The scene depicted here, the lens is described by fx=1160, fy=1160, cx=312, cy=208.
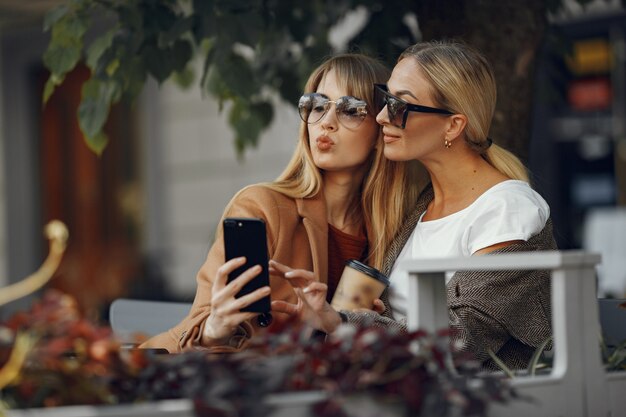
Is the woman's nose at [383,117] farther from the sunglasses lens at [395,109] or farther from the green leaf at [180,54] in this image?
the green leaf at [180,54]

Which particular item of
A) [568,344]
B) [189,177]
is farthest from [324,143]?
[189,177]

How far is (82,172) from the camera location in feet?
40.7

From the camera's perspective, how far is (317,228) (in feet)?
11.0

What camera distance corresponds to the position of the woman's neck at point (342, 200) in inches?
137

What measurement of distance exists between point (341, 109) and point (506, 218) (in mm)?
632

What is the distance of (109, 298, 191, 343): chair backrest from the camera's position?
159 inches

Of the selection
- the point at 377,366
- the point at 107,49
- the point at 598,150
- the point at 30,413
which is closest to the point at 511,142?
the point at 107,49

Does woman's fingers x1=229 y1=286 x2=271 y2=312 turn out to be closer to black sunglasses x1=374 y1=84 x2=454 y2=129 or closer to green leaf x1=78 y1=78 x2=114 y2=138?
black sunglasses x1=374 y1=84 x2=454 y2=129

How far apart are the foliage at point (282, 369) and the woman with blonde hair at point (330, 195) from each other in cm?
121

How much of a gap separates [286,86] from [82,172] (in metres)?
7.49

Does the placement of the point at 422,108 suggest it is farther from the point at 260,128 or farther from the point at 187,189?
the point at 187,189

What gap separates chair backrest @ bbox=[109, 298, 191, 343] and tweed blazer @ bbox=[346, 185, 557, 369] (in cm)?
122

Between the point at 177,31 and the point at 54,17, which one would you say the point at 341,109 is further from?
the point at 54,17

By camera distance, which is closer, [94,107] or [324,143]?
[324,143]
